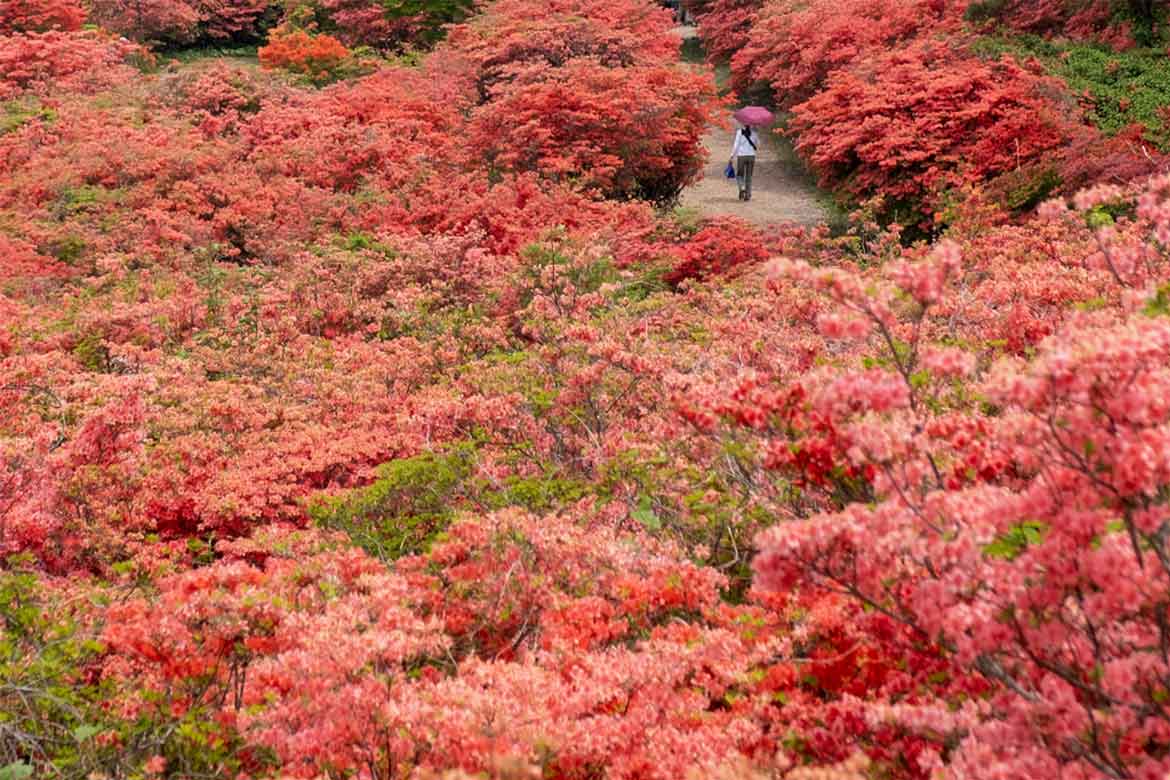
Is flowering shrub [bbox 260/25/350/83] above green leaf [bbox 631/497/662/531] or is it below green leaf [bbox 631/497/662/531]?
below

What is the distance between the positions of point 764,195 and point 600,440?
12.2 meters

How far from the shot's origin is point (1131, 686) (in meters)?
2.13

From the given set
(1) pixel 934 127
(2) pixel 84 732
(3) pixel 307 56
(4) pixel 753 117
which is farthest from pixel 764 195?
(2) pixel 84 732

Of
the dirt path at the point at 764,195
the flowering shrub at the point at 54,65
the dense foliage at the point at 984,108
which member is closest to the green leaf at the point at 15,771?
the dense foliage at the point at 984,108

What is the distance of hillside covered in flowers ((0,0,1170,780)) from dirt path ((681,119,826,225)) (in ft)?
2.49

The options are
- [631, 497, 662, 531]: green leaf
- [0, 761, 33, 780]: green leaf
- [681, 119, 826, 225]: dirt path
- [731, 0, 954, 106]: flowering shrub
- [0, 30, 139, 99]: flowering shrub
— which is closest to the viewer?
[0, 761, 33, 780]: green leaf

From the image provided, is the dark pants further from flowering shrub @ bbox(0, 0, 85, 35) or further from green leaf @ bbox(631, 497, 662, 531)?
flowering shrub @ bbox(0, 0, 85, 35)

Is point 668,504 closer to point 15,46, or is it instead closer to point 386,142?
point 386,142

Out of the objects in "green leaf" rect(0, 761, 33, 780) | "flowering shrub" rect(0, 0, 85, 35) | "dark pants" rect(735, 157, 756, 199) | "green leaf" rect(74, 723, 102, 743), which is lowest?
"dark pants" rect(735, 157, 756, 199)

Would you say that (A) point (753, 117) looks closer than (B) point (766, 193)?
Yes

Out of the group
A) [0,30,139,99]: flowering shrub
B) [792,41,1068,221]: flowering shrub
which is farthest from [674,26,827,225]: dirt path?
[0,30,139,99]: flowering shrub

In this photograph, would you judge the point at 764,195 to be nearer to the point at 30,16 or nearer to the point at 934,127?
the point at 934,127

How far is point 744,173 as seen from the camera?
17266mm

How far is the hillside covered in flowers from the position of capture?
7.63 ft
